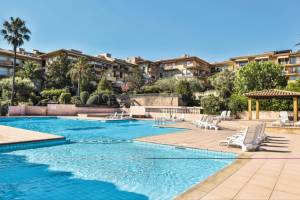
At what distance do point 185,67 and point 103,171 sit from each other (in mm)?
61199

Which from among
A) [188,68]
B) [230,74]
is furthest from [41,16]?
[188,68]

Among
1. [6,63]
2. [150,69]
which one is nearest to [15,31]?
[6,63]

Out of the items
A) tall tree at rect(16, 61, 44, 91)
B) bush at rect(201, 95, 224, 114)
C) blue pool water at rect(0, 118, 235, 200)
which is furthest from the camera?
tall tree at rect(16, 61, 44, 91)

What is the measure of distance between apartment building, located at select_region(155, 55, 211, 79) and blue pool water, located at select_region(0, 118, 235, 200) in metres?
55.1

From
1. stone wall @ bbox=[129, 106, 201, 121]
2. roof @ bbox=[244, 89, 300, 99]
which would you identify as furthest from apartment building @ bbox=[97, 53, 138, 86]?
roof @ bbox=[244, 89, 300, 99]

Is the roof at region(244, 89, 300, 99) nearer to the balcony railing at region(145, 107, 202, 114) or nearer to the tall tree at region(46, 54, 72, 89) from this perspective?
the balcony railing at region(145, 107, 202, 114)

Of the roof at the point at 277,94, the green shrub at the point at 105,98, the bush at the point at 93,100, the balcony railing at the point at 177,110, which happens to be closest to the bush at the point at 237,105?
the balcony railing at the point at 177,110

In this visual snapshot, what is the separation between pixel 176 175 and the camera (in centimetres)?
718

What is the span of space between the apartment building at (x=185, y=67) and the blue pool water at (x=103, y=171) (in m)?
55.1

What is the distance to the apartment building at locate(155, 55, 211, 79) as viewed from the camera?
215 ft

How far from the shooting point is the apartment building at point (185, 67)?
215ft

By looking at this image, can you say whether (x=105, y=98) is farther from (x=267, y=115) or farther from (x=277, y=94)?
(x=277, y=94)

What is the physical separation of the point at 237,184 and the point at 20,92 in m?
39.0

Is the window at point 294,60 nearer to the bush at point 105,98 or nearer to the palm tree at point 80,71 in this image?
the bush at point 105,98
